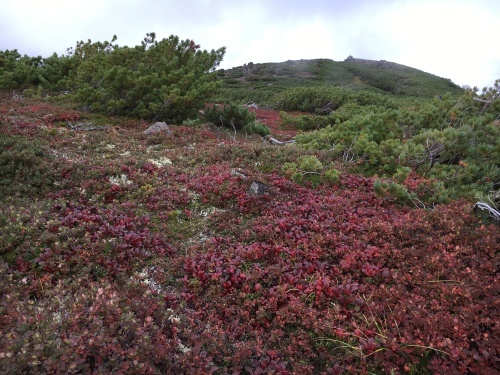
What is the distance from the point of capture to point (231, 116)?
18641mm

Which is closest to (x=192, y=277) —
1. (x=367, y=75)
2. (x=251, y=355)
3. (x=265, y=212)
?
(x=251, y=355)

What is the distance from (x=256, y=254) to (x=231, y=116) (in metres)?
14.1

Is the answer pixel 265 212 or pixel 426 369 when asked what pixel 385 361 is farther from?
pixel 265 212

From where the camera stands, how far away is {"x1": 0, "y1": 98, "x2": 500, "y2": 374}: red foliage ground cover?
3453 mm

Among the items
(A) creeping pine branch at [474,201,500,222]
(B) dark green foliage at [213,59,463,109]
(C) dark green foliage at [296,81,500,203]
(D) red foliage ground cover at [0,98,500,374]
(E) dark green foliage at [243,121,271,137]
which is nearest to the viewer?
(D) red foliage ground cover at [0,98,500,374]

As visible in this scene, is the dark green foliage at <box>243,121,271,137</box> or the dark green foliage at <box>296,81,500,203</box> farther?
the dark green foliage at <box>243,121,271,137</box>

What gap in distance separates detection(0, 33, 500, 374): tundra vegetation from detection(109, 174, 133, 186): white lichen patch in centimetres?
7

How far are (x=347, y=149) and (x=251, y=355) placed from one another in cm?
906

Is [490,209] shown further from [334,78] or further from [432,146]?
[334,78]

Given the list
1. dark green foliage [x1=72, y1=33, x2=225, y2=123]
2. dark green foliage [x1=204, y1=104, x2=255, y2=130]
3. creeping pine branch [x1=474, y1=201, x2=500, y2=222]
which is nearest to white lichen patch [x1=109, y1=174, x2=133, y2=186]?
creeping pine branch [x1=474, y1=201, x2=500, y2=222]

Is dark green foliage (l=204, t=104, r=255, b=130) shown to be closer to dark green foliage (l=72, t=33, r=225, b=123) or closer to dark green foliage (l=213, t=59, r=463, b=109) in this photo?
dark green foliage (l=72, t=33, r=225, b=123)

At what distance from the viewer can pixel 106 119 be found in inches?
628

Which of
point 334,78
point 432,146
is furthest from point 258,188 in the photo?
point 334,78

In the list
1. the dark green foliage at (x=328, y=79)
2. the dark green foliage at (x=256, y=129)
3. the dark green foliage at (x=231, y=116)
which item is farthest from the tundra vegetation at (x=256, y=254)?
the dark green foliage at (x=328, y=79)
